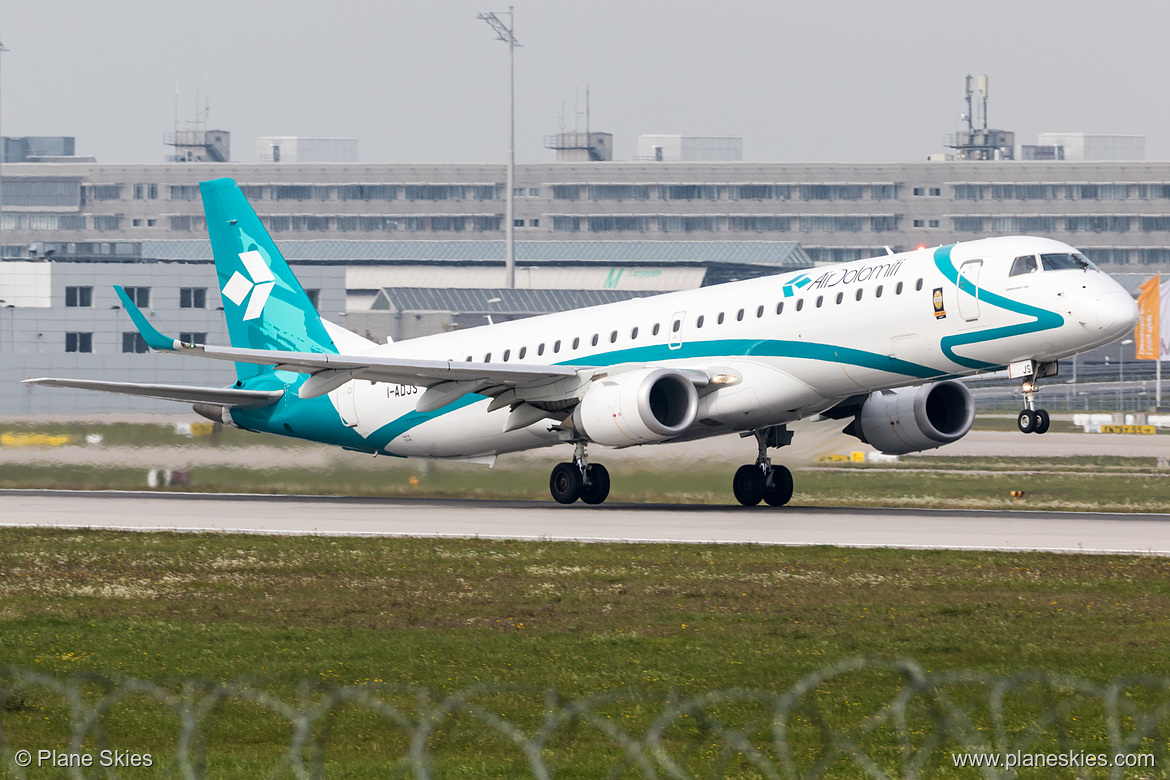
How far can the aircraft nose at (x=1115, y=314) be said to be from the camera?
27.3 meters

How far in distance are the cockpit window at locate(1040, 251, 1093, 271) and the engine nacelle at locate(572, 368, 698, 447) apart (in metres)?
7.27

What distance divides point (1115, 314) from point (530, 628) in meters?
15.4

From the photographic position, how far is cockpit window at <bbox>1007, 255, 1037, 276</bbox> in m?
28.3

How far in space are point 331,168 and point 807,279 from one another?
529ft

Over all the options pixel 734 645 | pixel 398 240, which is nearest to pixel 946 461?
pixel 734 645

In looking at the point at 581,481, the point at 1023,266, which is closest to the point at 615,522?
the point at 581,481

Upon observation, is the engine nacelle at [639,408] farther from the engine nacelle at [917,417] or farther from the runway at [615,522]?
the engine nacelle at [917,417]

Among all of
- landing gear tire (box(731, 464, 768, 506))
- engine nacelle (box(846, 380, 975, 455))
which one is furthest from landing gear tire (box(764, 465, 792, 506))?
engine nacelle (box(846, 380, 975, 455))

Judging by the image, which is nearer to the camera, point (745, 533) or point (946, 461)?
point (745, 533)

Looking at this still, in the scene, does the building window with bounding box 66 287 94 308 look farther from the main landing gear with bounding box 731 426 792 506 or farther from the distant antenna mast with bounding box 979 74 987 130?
the distant antenna mast with bounding box 979 74 987 130

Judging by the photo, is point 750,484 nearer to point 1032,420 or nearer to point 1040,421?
point 1032,420

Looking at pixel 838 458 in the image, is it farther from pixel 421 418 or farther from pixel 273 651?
pixel 273 651

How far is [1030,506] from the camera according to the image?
124 ft

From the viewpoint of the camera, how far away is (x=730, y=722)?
39.0ft
